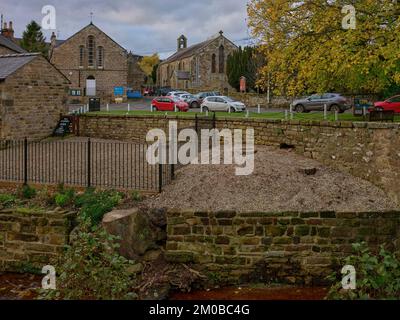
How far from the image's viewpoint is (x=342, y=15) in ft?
63.0

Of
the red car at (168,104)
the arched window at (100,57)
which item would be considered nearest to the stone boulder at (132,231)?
the red car at (168,104)

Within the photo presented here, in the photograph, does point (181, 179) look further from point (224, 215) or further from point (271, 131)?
point (271, 131)

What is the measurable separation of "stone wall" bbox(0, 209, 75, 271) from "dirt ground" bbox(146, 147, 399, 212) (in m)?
2.53

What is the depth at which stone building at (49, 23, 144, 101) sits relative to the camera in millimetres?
53812

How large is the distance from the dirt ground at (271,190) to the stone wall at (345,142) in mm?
373

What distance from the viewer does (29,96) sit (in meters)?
25.0

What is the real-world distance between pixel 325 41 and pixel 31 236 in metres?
13.2

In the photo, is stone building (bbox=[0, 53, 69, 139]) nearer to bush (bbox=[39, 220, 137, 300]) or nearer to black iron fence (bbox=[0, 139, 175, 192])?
black iron fence (bbox=[0, 139, 175, 192])

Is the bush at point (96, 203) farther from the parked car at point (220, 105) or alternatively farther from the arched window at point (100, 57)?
the arched window at point (100, 57)

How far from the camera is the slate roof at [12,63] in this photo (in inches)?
942

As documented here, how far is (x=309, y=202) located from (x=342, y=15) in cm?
934

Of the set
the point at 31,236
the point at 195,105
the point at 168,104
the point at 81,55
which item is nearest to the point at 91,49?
the point at 81,55

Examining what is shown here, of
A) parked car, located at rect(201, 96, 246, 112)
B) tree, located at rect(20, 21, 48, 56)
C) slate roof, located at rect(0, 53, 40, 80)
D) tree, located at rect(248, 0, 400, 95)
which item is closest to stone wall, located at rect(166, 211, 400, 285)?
tree, located at rect(248, 0, 400, 95)

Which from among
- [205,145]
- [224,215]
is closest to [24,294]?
[224,215]
